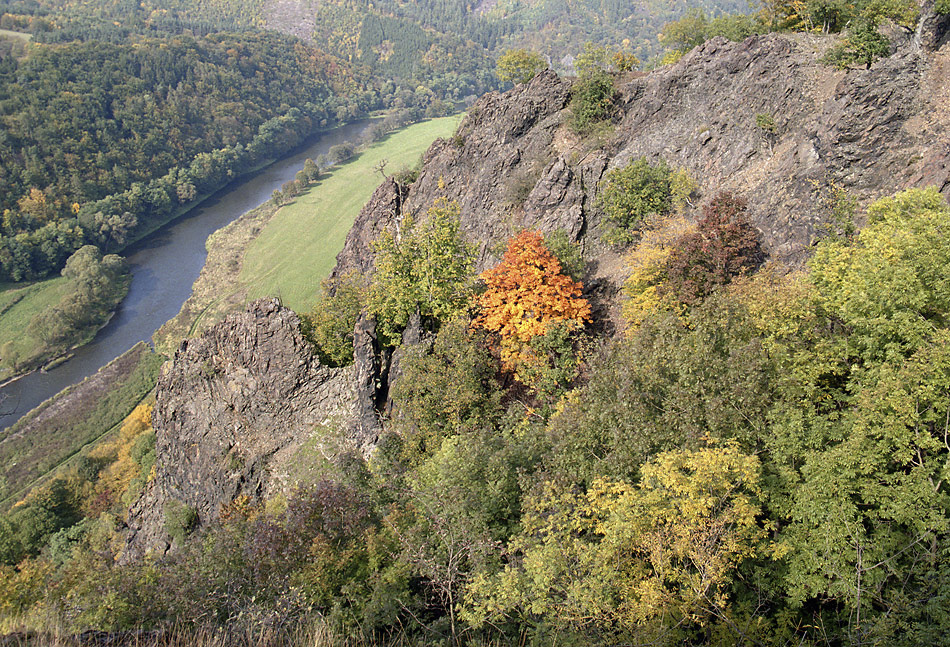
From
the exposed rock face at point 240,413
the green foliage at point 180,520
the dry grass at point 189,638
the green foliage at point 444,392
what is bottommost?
the green foliage at point 180,520

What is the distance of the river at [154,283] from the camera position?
72875mm

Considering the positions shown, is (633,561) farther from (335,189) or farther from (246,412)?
(335,189)

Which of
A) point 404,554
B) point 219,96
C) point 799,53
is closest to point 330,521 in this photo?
point 404,554

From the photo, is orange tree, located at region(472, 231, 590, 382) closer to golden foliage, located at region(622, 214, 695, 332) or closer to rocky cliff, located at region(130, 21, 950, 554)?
golden foliage, located at region(622, 214, 695, 332)

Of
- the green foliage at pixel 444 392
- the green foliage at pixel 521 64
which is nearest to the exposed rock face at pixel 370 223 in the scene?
the green foliage at pixel 521 64

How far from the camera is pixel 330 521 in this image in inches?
607

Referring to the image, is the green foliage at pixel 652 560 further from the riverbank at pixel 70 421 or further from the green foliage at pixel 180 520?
the riverbank at pixel 70 421

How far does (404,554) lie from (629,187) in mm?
28661

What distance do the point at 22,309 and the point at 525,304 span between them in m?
100

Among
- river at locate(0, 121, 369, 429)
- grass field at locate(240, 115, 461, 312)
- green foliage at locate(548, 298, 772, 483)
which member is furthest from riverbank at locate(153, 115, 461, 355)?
green foliage at locate(548, 298, 772, 483)

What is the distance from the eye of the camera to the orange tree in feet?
82.5

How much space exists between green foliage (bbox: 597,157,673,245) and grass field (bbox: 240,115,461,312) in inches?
1748

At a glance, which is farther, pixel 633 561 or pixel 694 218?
pixel 694 218

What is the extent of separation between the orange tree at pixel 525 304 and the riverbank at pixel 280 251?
43.8 m
